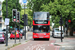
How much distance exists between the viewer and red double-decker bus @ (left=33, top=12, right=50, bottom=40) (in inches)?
1153

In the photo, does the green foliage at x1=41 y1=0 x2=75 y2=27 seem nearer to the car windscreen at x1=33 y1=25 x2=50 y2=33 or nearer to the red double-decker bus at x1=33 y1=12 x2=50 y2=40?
the red double-decker bus at x1=33 y1=12 x2=50 y2=40

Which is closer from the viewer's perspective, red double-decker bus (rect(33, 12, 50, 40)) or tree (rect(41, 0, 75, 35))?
red double-decker bus (rect(33, 12, 50, 40))

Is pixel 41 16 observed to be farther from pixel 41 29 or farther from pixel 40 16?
pixel 41 29

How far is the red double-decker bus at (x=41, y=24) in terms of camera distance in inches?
1153

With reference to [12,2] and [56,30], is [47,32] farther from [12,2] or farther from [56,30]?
[12,2]

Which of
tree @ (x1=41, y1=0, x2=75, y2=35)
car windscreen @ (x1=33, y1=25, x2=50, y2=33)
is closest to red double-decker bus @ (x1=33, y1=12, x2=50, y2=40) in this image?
car windscreen @ (x1=33, y1=25, x2=50, y2=33)

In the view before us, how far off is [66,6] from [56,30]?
5.20m

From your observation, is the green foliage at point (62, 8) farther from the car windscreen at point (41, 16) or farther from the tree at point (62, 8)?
the car windscreen at point (41, 16)

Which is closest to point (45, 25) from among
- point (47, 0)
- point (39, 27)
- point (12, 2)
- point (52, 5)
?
point (39, 27)

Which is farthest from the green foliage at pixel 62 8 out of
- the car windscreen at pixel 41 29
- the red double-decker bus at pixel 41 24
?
the car windscreen at pixel 41 29

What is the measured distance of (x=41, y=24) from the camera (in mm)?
29406

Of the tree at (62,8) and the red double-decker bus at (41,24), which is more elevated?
the tree at (62,8)

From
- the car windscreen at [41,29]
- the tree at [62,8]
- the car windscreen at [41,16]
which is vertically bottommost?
the car windscreen at [41,29]

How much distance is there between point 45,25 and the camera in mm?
29328
